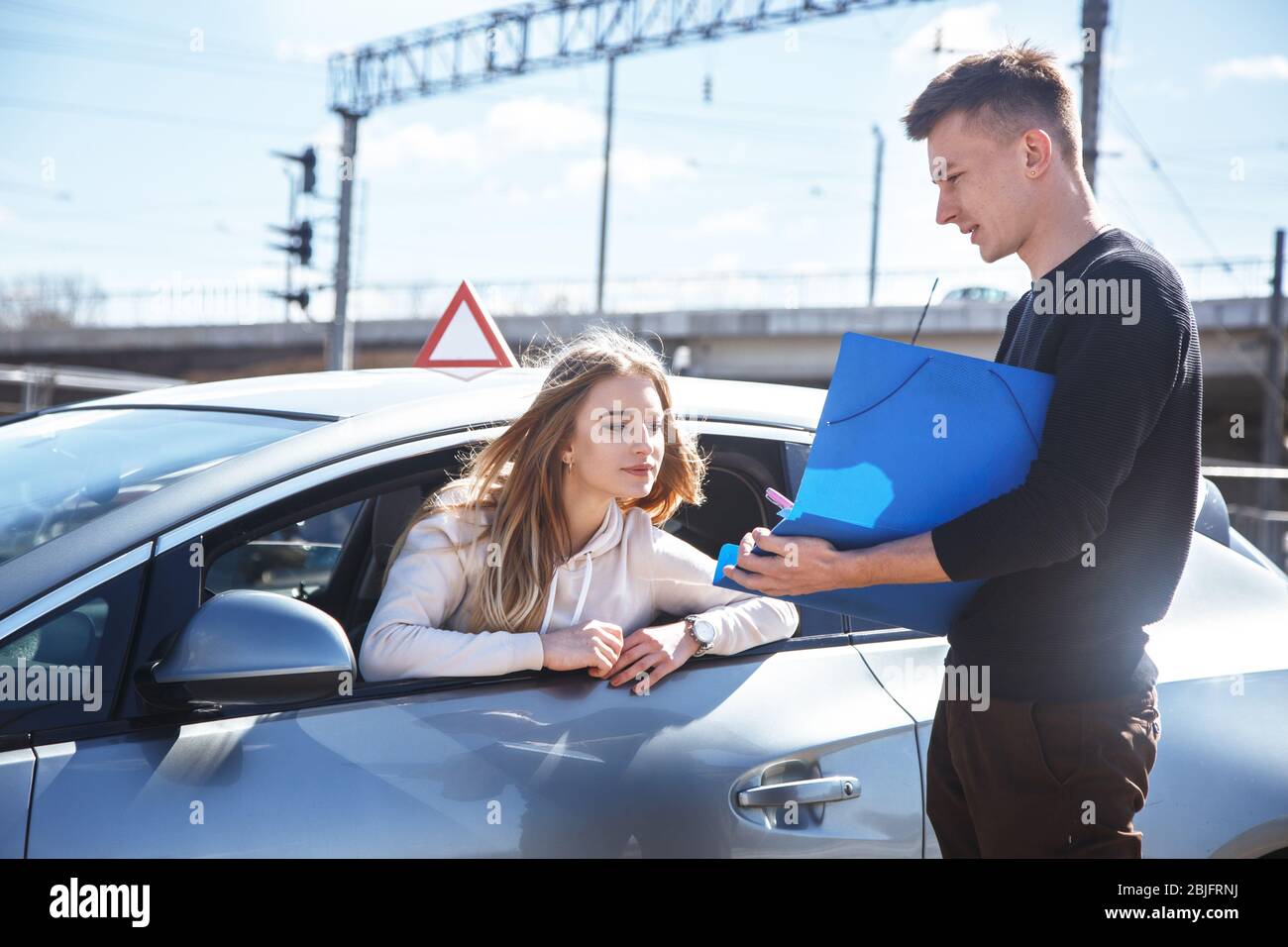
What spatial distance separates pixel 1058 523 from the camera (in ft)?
5.59

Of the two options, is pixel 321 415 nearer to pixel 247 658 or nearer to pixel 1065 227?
pixel 247 658

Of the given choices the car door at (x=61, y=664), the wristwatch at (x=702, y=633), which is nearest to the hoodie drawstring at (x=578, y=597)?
the wristwatch at (x=702, y=633)

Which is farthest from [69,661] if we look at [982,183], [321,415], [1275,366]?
[1275,366]

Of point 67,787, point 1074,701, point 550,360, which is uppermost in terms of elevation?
point 550,360

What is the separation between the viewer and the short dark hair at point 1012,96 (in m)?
1.89

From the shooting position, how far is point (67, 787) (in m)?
1.73

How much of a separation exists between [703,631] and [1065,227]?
0.96 m

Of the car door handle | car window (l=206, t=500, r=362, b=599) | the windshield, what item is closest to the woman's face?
the windshield
